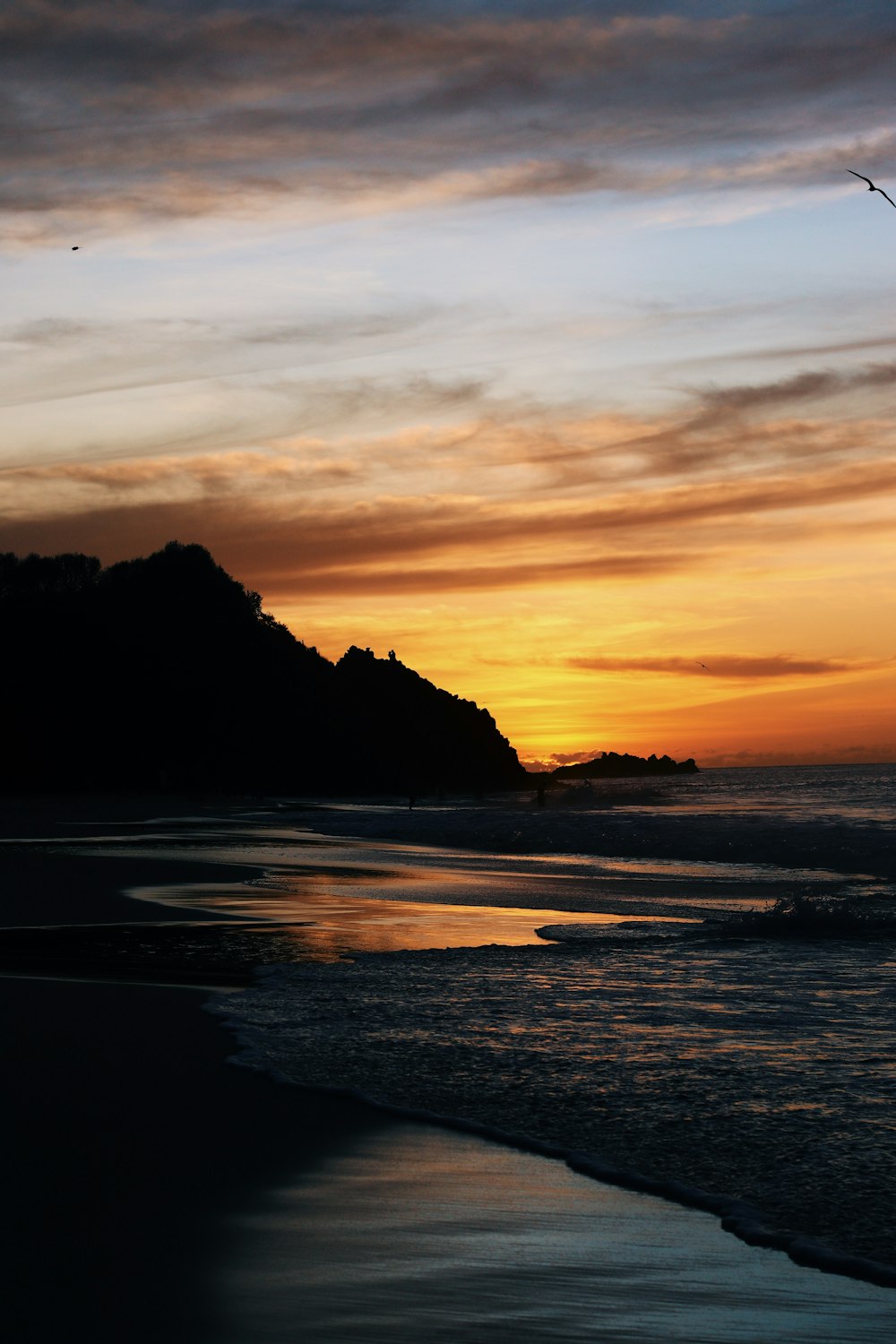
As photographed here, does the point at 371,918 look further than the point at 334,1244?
Yes

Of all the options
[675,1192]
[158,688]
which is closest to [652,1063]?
[675,1192]

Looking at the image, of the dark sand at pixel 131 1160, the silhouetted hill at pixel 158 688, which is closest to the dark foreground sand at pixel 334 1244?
the dark sand at pixel 131 1160

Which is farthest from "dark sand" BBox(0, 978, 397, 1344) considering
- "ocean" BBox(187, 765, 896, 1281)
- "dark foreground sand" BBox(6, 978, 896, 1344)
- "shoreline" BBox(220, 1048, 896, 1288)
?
"ocean" BBox(187, 765, 896, 1281)

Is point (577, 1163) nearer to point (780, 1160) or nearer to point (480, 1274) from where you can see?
point (780, 1160)

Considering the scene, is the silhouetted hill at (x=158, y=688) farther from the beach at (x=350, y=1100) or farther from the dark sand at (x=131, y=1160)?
the dark sand at (x=131, y=1160)

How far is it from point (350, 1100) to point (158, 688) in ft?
308

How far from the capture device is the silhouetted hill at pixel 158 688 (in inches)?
3684

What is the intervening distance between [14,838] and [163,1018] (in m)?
26.8

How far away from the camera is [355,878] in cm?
2295

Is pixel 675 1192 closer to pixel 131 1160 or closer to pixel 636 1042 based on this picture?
pixel 131 1160

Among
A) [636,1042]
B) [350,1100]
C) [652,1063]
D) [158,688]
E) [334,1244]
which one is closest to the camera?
[334,1244]

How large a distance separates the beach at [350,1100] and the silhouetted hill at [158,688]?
82.0 metres

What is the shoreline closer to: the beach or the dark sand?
the beach

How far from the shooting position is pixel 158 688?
98.5 metres
